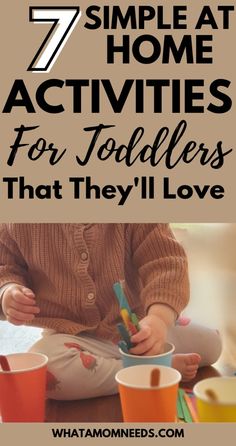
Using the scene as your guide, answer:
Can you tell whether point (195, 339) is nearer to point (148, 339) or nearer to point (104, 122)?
point (148, 339)

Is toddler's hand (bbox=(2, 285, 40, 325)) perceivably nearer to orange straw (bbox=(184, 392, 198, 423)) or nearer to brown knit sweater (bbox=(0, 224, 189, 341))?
brown knit sweater (bbox=(0, 224, 189, 341))

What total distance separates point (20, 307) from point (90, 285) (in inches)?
3.3

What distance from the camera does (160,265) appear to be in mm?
551

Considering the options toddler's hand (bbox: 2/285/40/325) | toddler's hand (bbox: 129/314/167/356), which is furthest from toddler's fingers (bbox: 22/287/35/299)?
toddler's hand (bbox: 129/314/167/356)

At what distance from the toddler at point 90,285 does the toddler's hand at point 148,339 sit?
3 centimetres

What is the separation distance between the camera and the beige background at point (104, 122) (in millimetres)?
380

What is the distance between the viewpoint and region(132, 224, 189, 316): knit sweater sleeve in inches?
20.8

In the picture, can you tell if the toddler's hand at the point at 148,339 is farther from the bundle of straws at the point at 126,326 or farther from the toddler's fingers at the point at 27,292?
the toddler's fingers at the point at 27,292

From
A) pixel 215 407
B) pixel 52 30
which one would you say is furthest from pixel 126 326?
pixel 52 30

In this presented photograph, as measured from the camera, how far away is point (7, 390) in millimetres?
427

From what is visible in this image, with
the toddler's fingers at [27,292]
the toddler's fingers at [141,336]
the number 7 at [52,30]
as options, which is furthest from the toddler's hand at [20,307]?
the number 7 at [52,30]

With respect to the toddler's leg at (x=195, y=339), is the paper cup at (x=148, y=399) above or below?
above

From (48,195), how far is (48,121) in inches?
2.3

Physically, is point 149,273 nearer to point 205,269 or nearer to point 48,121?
point 205,269
